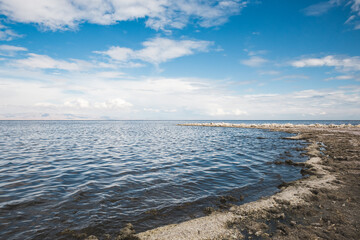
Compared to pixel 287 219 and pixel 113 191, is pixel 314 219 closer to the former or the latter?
pixel 287 219

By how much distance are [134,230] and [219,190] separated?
16.4 ft

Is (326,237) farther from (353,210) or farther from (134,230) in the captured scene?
(134,230)

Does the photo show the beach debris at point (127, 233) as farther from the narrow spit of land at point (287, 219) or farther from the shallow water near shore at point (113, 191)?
the shallow water near shore at point (113, 191)

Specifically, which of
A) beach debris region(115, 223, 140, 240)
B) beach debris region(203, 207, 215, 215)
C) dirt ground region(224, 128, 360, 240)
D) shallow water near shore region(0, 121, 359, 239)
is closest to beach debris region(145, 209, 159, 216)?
shallow water near shore region(0, 121, 359, 239)

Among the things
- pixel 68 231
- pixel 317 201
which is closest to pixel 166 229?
pixel 68 231

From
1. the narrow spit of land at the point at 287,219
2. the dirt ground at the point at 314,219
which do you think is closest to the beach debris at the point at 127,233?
the narrow spit of land at the point at 287,219

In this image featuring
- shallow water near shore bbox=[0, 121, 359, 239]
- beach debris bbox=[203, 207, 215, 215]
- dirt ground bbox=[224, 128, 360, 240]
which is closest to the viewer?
dirt ground bbox=[224, 128, 360, 240]

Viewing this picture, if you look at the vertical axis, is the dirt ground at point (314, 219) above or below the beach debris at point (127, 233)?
above

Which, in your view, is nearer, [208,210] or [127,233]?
[127,233]

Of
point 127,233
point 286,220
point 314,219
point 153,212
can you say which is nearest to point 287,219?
point 286,220

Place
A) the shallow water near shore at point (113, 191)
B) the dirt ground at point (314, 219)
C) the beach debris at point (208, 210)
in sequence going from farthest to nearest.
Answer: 1. the beach debris at point (208, 210)
2. the shallow water near shore at point (113, 191)
3. the dirt ground at point (314, 219)

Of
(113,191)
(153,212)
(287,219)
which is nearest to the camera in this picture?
(287,219)

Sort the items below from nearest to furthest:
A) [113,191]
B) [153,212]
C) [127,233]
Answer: [127,233] < [153,212] < [113,191]

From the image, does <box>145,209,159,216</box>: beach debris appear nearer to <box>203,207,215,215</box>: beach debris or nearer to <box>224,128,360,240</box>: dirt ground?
<box>203,207,215,215</box>: beach debris
